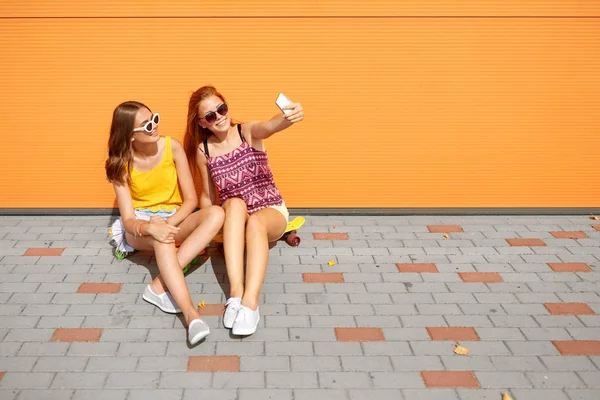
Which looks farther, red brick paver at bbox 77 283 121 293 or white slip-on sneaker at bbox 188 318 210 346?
red brick paver at bbox 77 283 121 293

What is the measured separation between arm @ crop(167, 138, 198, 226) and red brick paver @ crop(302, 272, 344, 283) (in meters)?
1.06

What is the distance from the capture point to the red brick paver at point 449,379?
2.99 m

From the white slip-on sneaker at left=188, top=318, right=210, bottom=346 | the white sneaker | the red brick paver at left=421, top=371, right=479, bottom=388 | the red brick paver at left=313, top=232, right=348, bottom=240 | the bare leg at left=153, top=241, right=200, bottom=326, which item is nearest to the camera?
the red brick paver at left=421, top=371, right=479, bottom=388

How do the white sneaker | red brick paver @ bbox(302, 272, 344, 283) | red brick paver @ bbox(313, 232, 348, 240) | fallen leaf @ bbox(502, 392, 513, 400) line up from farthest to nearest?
red brick paver @ bbox(313, 232, 348, 240), red brick paver @ bbox(302, 272, 344, 283), the white sneaker, fallen leaf @ bbox(502, 392, 513, 400)

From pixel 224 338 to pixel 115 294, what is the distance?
1.05 meters

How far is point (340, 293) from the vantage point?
13.0 ft

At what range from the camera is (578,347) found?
130 inches

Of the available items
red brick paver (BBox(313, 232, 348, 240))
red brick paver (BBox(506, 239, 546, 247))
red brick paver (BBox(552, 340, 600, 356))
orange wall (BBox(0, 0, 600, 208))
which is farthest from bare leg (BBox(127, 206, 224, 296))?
red brick paver (BBox(506, 239, 546, 247))

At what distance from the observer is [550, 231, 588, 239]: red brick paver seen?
16.2ft

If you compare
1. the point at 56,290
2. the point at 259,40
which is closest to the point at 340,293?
the point at 56,290

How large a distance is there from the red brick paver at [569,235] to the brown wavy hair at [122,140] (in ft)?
12.7

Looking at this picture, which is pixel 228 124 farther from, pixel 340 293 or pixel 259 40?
pixel 340 293

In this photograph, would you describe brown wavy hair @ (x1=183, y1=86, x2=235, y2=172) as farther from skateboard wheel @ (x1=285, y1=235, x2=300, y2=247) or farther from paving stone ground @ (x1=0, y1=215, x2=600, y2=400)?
skateboard wheel @ (x1=285, y1=235, x2=300, y2=247)

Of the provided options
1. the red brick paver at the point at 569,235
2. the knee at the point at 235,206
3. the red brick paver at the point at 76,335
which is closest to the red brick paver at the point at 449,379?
the knee at the point at 235,206
